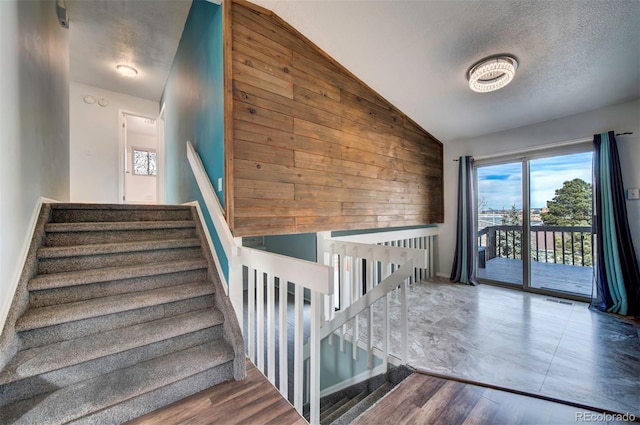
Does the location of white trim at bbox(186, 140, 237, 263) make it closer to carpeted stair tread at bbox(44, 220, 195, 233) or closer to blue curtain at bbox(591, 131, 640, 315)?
carpeted stair tread at bbox(44, 220, 195, 233)

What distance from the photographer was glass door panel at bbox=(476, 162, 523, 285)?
362cm

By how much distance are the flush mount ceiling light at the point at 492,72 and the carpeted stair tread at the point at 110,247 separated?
300 centimetres

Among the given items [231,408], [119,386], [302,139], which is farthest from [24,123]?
[231,408]

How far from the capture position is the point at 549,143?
10.6 ft

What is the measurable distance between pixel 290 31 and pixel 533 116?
3.09 m

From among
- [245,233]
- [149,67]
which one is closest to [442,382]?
[245,233]

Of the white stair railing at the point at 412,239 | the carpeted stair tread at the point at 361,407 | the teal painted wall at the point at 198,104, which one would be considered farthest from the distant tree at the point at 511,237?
the teal painted wall at the point at 198,104

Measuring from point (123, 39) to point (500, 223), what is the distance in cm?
586

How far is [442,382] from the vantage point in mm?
1697

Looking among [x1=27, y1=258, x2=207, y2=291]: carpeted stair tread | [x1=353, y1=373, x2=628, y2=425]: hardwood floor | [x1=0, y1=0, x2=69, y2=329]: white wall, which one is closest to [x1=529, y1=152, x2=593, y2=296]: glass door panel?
[x1=353, y1=373, x2=628, y2=425]: hardwood floor

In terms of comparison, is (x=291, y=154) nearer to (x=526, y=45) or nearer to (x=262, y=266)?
(x=262, y=266)

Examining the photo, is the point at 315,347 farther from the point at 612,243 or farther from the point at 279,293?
the point at 612,243

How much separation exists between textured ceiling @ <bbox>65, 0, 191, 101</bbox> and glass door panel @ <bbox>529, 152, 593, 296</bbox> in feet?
16.1

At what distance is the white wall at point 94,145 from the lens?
4297 millimetres
